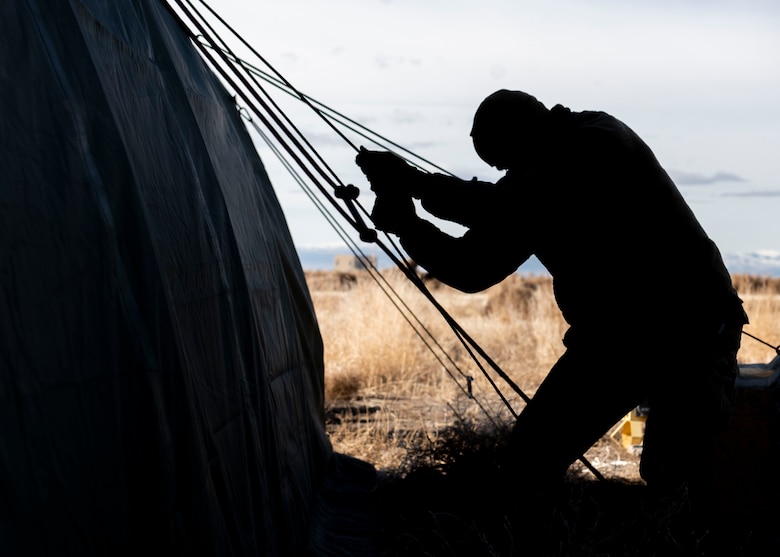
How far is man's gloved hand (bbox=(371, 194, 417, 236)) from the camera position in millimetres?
3613

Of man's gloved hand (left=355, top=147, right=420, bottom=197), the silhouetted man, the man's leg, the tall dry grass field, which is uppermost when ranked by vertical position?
man's gloved hand (left=355, top=147, right=420, bottom=197)

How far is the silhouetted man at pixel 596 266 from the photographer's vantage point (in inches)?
130

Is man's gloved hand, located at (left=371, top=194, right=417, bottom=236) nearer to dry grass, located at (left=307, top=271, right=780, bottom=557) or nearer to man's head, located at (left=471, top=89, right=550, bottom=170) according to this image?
man's head, located at (left=471, top=89, right=550, bottom=170)

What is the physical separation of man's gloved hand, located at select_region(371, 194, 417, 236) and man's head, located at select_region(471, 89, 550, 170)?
0.36m

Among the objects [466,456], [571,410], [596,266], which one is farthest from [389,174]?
[466,456]

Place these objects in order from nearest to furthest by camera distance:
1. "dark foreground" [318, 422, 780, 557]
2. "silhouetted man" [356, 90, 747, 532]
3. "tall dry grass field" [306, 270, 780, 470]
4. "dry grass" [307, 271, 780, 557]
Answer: "silhouetted man" [356, 90, 747, 532], "dark foreground" [318, 422, 780, 557], "dry grass" [307, 271, 780, 557], "tall dry grass field" [306, 270, 780, 470]

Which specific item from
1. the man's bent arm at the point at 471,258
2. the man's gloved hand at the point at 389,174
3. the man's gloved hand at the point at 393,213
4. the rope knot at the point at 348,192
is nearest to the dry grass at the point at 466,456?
the man's bent arm at the point at 471,258

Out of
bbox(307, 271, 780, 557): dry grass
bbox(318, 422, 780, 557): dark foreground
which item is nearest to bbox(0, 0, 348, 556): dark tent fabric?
bbox(318, 422, 780, 557): dark foreground

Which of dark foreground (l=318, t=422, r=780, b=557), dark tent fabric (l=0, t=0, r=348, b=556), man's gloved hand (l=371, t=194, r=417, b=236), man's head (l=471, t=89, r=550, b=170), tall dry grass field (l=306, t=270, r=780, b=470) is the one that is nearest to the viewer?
dark tent fabric (l=0, t=0, r=348, b=556)

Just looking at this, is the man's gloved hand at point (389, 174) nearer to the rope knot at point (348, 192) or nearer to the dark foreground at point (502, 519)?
the rope knot at point (348, 192)

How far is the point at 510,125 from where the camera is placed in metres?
3.48

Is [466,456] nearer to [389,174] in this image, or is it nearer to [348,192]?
[348,192]

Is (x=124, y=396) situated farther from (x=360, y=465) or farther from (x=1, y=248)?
(x=360, y=465)

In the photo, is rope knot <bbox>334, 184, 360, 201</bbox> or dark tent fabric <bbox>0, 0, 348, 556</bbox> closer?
dark tent fabric <bbox>0, 0, 348, 556</bbox>
